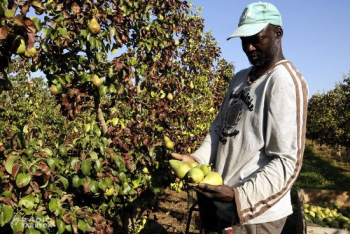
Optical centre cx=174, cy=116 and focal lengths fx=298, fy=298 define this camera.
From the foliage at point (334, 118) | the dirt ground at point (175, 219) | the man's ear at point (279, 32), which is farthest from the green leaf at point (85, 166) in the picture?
the foliage at point (334, 118)

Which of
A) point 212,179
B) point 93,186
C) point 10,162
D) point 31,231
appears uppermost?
point 10,162

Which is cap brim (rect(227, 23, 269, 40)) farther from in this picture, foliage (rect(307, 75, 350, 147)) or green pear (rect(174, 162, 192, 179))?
foliage (rect(307, 75, 350, 147))

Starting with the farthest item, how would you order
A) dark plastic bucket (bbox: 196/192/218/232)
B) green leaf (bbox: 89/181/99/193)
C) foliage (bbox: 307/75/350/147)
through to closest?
1. foliage (bbox: 307/75/350/147)
2. green leaf (bbox: 89/181/99/193)
3. dark plastic bucket (bbox: 196/192/218/232)

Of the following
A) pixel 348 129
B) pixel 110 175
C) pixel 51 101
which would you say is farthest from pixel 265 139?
pixel 348 129

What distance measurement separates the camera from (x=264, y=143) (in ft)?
5.89

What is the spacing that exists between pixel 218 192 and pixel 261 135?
0.45 m

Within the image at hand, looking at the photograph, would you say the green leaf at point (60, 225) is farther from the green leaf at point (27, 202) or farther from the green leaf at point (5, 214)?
the green leaf at point (5, 214)

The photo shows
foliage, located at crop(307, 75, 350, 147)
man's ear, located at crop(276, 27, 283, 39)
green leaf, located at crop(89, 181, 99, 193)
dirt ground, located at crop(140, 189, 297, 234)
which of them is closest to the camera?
man's ear, located at crop(276, 27, 283, 39)

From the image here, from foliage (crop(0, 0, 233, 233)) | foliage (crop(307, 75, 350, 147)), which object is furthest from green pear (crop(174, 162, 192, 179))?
foliage (crop(307, 75, 350, 147))

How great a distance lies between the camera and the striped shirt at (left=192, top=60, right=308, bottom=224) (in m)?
1.64

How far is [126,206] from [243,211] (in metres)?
2.27

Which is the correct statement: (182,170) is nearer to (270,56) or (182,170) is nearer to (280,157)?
(280,157)

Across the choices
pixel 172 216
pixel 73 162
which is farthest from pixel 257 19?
pixel 172 216

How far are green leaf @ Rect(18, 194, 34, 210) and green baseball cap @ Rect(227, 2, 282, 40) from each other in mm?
1757
